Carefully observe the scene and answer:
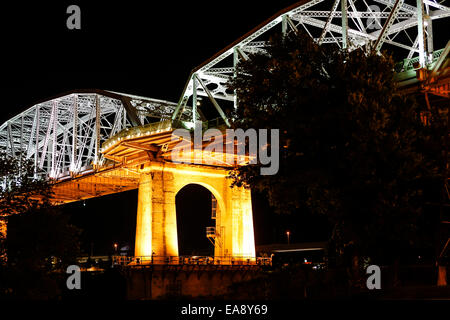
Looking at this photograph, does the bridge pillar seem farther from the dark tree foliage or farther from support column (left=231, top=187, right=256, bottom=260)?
the dark tree foliage

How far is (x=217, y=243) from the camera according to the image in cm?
6738

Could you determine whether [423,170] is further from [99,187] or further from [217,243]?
[99,187]

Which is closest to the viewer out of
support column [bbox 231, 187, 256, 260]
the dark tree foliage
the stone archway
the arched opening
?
the dark tree foliage

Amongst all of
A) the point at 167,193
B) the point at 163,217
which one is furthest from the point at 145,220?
the point at 167,193

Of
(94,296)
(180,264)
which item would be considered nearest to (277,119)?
(180,264)

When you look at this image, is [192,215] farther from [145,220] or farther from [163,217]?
[145,220]

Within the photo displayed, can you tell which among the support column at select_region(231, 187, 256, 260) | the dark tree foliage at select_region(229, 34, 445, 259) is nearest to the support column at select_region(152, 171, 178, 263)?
the support column at select_region(231, 187, 256, 260)

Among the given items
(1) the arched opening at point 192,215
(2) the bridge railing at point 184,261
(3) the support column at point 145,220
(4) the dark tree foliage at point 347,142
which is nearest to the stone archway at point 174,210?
(3) the support column at point 145,220

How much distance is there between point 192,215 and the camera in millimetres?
114062

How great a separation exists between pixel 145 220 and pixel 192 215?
53.7 meters

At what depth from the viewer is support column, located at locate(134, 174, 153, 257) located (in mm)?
59562

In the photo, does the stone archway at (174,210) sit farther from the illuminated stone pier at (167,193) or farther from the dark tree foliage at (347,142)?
the dark tree foliage at (347,142)

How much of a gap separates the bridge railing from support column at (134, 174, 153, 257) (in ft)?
2.84
